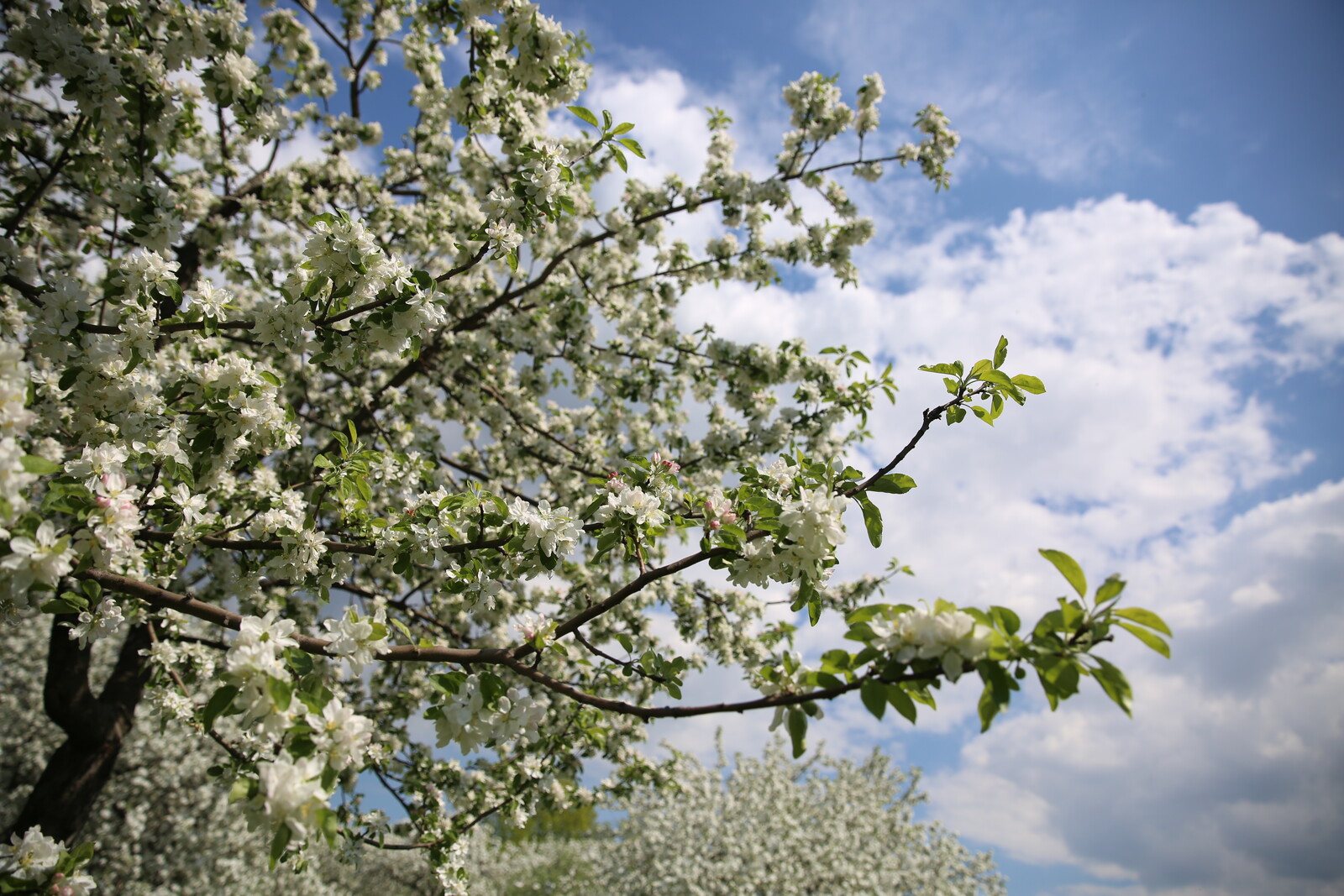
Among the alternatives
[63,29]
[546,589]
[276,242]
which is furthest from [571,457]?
[63,29]

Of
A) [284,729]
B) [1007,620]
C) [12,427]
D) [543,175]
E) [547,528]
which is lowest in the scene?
[284,729]

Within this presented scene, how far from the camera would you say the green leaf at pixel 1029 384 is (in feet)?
6.68

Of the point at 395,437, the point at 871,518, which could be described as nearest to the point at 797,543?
the point at 871,518

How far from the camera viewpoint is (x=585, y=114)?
296 cm

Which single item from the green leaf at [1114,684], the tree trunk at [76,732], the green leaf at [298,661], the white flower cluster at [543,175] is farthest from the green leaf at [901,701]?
the tree trunk at [76,732]

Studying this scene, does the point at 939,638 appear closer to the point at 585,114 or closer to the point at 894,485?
the point at 894,485

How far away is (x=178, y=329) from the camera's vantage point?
100 inches

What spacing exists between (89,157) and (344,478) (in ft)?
9.51

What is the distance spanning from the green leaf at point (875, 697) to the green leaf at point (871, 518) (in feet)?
2.17

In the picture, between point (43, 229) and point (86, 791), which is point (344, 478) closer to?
point (43, 229)

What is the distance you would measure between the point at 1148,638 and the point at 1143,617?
4 centimetres

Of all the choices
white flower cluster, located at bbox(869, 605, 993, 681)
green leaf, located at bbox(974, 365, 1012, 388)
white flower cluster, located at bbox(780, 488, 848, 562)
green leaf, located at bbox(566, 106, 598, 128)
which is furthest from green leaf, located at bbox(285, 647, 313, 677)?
Result: green leaf, located at bbox(566, 106, 598, 128)

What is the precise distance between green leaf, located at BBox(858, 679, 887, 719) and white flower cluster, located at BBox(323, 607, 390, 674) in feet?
4.39

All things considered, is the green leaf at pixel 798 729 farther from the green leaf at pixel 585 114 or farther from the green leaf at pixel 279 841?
the green leaf at pixel 585 114
